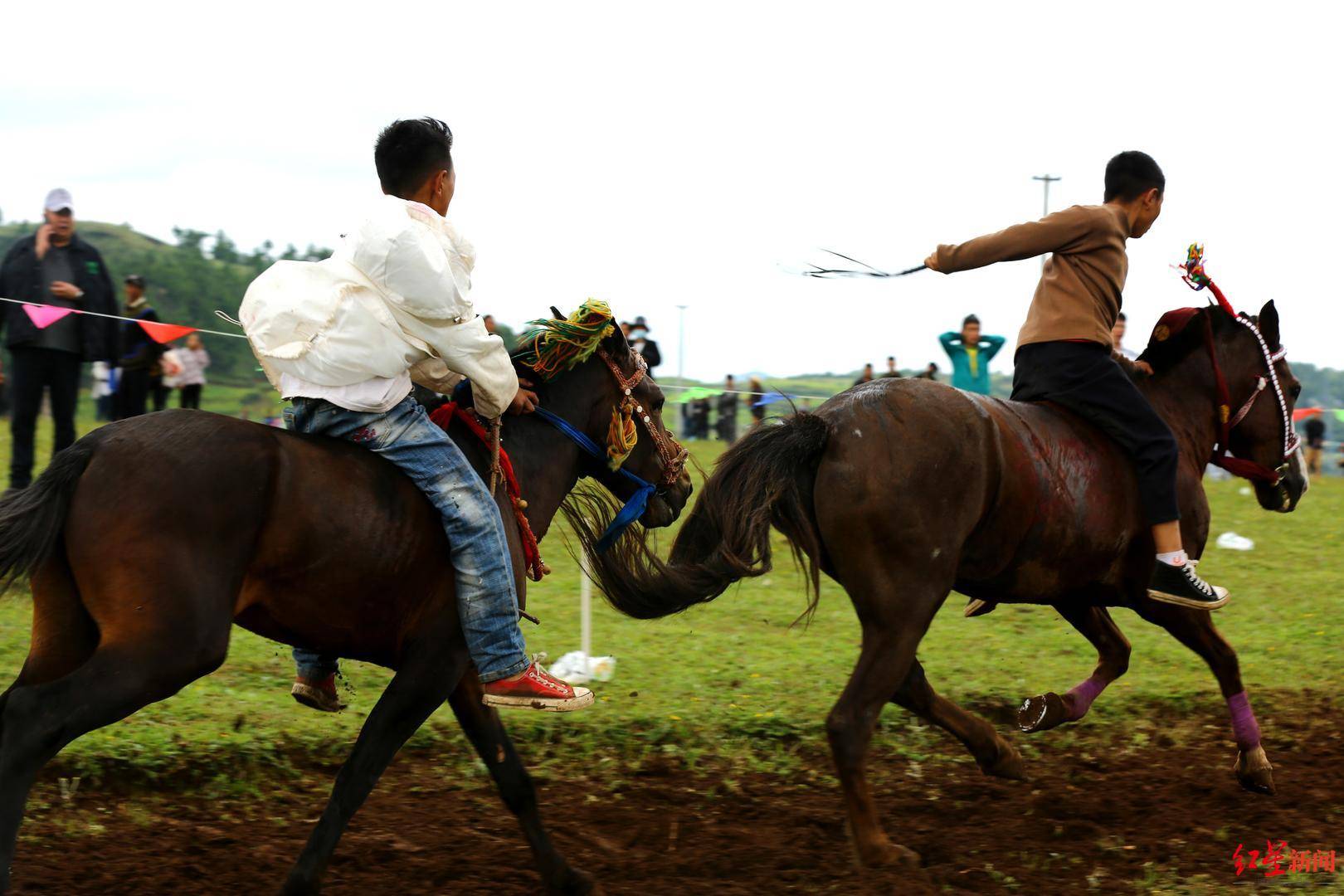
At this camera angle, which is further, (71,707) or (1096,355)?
(1096,355)

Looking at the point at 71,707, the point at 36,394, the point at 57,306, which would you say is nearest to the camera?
the point at 71,707

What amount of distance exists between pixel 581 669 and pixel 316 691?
2720 mm

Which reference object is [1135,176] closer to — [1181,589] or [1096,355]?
[1096,355]

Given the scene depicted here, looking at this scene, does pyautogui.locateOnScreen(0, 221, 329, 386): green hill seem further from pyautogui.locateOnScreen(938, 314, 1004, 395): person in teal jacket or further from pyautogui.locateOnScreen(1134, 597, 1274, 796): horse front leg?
pyautogui.locateOnScreen(1134, 597, 1274, 796): horse front leg

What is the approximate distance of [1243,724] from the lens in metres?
5.71

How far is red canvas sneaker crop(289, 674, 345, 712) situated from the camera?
4.56 metres

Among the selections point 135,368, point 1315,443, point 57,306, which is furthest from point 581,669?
point 1315,443

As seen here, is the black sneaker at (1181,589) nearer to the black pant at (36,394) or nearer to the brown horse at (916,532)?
the brown horse at (916,532)

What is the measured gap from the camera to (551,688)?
169 inches

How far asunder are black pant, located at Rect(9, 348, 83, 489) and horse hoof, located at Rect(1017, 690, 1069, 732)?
22.8ft

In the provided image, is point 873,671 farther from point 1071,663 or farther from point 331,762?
point 1071,663

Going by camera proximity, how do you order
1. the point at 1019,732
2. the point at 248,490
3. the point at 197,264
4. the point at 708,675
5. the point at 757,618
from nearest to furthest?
the point at 248,490
the point at 1019,732
the point at 708,675
the point at 757,618
the point at 197,264

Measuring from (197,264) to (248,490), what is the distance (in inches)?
3048

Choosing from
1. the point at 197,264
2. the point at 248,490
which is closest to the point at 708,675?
the point at 248,490
